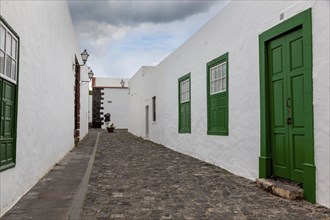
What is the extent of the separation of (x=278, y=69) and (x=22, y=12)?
4124 mm

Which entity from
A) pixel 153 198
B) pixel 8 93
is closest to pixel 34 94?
pixel 8 93

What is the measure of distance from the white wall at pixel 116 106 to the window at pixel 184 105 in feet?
71.7

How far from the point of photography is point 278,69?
568 cm

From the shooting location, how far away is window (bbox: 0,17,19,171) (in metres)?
4.12

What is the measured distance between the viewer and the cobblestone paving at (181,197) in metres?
4.28

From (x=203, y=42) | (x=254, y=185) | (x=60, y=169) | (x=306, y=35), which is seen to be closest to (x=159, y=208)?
(x=254, y=185)

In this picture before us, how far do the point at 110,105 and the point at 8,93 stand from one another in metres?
28.6

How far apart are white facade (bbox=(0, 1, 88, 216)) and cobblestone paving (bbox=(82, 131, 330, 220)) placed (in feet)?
3.34

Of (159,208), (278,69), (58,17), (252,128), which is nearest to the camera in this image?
(159,208)

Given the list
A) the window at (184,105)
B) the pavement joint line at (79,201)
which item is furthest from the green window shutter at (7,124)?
the window at (184,105)

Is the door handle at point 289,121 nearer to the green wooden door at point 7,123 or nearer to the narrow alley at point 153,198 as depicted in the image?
the narrow alley at point 153,198

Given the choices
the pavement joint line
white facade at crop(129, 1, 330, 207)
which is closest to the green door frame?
white facade at crop(129, 1, 330, 207)

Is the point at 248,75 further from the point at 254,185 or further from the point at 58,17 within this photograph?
the point at 58,17

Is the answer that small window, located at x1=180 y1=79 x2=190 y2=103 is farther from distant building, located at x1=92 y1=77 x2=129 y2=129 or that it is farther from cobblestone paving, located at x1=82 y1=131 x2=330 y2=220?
distant building, located at x1=92 y1=77 x2=129 y2=129
